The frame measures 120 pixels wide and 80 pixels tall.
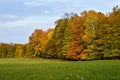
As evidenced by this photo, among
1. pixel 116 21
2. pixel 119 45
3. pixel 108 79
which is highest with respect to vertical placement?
pixel 116 21

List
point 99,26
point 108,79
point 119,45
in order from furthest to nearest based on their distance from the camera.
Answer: point 99,26
point 119,45
point 108,79

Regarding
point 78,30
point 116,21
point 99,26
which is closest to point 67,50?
point 78,30

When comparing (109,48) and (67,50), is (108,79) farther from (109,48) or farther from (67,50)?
(67,50)

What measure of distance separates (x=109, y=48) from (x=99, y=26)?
542 centimetres

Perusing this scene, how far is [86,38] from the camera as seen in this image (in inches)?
2788

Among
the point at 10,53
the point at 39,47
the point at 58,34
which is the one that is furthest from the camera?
the point at 10,53

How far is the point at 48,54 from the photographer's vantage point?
89938 mm

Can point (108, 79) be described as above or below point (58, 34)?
below

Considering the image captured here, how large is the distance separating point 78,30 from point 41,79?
56.4 metres

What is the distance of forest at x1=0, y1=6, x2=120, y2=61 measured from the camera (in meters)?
66.2

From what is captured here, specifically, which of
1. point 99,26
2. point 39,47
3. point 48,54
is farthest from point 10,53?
point 99,26

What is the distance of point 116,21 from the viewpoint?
6544 centimetres

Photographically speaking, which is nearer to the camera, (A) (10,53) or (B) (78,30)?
(B) (78,30)

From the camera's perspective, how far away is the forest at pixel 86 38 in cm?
6625
